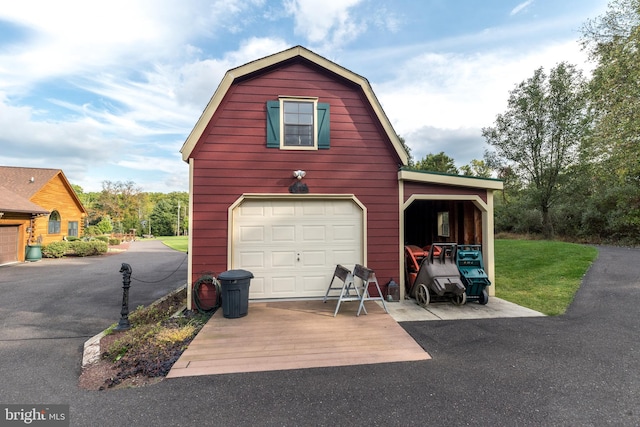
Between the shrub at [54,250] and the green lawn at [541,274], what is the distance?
22.4 metres

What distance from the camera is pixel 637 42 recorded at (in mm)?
12484

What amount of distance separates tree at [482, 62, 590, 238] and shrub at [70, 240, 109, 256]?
2940 centimetres

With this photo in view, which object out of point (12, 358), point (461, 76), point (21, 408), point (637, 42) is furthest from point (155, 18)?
point (637, 42)

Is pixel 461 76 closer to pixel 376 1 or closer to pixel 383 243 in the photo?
pixel 376 1

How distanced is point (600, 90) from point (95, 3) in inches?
831

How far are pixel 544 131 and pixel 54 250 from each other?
33.4 m

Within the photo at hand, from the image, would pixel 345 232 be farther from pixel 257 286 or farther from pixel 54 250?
pixel 54 250

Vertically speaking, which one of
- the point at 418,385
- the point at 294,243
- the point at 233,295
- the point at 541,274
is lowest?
the point at 418,385

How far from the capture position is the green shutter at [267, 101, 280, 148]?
6325mm

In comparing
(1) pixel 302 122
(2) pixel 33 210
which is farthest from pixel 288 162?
(2) pixel 33 210

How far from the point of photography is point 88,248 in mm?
17531

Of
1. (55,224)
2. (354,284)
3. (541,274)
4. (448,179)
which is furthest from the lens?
(55,224)

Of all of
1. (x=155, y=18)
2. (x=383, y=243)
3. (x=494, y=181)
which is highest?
(x=155, y=18)

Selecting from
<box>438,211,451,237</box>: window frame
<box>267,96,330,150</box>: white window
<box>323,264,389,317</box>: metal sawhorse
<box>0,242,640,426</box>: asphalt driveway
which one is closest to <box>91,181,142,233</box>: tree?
<box>0,242,640,426</box>: asphalt driveway
